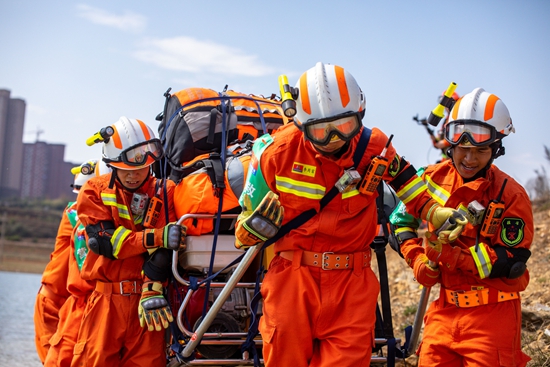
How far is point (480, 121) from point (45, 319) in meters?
5.10

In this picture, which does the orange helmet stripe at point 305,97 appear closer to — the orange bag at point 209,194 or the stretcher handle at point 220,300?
the stretcher handle at point 220,300

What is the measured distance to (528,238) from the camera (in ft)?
14.6

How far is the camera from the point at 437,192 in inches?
188

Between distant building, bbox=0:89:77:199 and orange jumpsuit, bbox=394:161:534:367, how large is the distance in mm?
46015

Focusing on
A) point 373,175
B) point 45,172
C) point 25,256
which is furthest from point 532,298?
point 45,172

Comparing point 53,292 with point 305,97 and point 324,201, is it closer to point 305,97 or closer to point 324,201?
point 324,201

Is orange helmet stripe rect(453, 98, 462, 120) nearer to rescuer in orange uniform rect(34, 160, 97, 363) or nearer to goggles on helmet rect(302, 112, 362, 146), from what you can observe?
goggles on helmet rect(302, 112, 362, 146)

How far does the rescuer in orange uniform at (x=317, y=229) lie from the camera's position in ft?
13.6

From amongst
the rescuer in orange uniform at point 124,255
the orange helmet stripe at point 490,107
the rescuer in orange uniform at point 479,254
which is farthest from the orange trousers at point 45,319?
the orange helmet stripe at point 490,107

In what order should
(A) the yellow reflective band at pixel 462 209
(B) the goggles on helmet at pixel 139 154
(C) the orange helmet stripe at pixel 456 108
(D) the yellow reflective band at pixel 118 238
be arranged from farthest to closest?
1. (B) the goggles on helmet at pixel 139 154
2. (D) the yellow reflective band at pixel 118 238
3. (C) the orange helmet stripe at pixel 456 108
4. (A) the yellow reflective band at pixel 462 209

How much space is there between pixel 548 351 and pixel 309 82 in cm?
290

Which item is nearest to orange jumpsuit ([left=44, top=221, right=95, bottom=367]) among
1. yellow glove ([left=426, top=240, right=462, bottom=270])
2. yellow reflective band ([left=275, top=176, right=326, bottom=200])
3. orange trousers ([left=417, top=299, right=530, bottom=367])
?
yellow reflective band ([left=275, top=176, right=326, bottom=200])

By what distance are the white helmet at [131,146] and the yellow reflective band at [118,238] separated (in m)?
0.54

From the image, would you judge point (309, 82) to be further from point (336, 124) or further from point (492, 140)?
point (492, 140)
